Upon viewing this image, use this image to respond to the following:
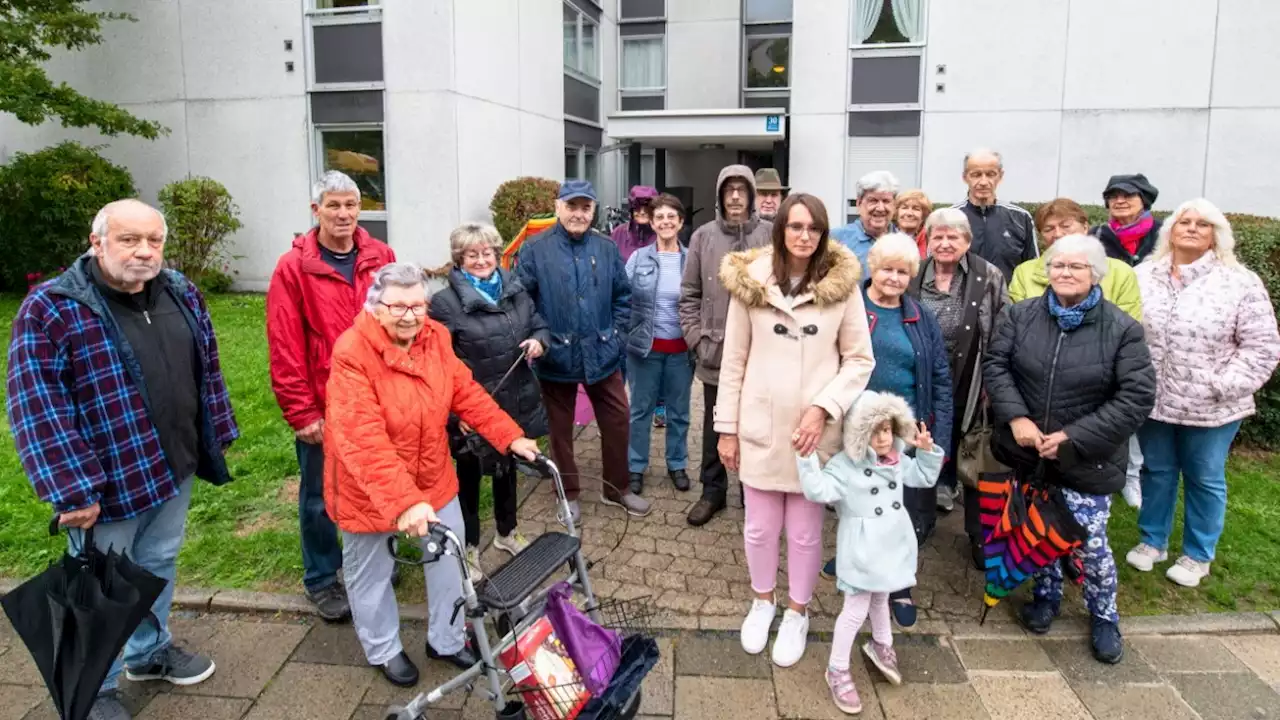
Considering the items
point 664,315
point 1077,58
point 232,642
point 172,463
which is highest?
point 1077,58

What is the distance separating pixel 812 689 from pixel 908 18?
47.6 feet

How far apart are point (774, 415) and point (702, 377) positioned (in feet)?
5.01

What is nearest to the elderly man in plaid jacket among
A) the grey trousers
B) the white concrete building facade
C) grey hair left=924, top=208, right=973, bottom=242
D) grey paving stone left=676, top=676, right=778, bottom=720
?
the grey trousers

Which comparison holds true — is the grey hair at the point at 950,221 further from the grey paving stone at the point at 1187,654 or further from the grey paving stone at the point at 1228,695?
the grey paving stone at the point at 1228,695

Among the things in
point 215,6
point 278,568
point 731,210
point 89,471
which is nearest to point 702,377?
point 731,210

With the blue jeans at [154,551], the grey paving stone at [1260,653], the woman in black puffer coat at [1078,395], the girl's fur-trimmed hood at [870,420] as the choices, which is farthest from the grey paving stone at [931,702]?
the blue jeans at [154,551]

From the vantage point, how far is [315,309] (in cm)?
374

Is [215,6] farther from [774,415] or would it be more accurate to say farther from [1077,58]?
[1077,58]

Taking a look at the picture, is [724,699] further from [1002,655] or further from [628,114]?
[628,114]

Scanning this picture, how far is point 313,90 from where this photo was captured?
A: 510 inches

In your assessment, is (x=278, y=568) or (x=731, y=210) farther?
(x=731, y=210)

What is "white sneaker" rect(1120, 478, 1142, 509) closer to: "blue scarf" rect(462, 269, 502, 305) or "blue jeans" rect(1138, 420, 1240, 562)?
"blue jeans" rect(1138, 420, 1240, 562)

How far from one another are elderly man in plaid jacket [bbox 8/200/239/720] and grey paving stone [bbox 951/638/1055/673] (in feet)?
11.0

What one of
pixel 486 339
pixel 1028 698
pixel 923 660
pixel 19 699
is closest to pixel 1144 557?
pixel 1028 698
